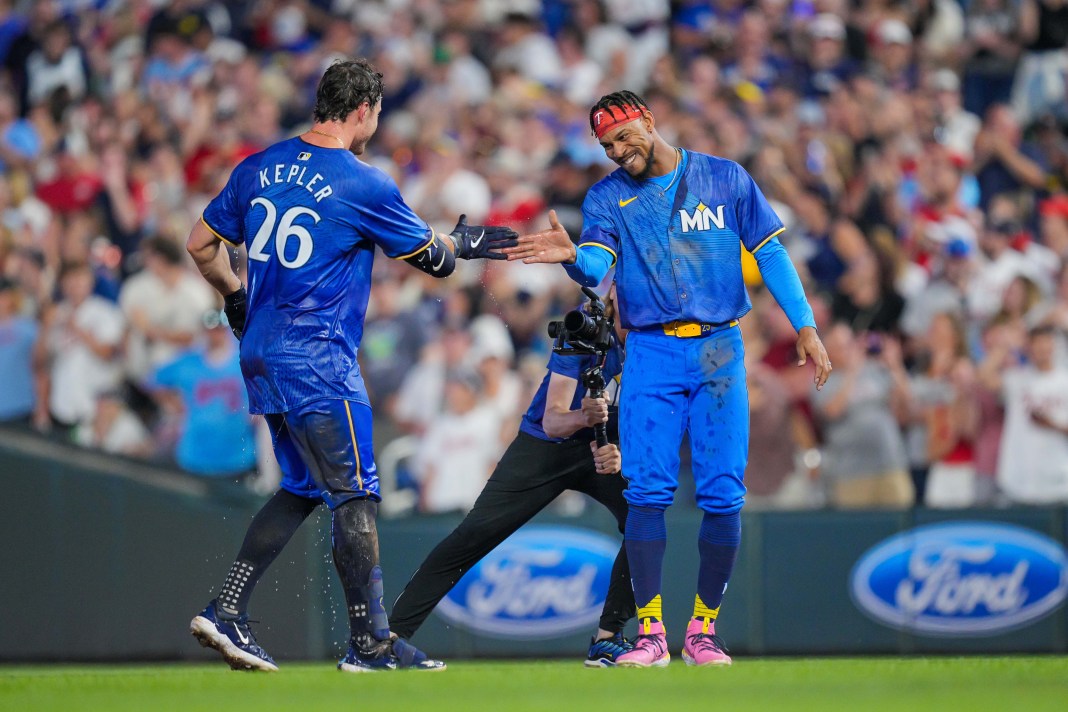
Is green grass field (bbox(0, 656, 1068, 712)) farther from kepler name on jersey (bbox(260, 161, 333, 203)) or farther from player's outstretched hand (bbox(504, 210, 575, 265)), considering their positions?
kepler name on jersey (bbox(260, 161, 333, 203))

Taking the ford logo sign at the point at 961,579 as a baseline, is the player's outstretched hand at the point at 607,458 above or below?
above

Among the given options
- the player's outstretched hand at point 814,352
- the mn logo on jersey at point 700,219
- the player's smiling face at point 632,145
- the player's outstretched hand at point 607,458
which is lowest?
the player's outstretched hand at point 607,458

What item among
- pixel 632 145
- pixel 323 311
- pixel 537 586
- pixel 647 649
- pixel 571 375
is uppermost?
pixel 632 145

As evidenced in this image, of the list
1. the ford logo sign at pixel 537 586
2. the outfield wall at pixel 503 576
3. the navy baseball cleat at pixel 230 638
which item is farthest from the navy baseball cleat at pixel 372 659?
the ford logo sign at pixel 537 586

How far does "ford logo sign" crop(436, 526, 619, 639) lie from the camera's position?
10984 millimetres

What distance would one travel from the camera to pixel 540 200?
13.7m

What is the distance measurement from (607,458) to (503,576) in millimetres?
3624

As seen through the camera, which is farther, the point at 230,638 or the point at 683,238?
the point at 683,238

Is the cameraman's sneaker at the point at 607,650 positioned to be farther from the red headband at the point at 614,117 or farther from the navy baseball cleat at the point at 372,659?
the red headband at the point at 614,117

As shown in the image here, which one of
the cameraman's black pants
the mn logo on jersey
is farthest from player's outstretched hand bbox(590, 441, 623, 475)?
the mn logo on jersey

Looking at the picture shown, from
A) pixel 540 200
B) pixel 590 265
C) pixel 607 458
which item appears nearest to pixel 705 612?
pixel 607 458

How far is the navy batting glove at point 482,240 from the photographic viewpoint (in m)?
6.95

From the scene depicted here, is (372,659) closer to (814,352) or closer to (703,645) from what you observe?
(703,645)

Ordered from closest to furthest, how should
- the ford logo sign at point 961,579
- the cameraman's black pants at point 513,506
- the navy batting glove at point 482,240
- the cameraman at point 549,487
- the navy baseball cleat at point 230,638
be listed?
the navy baseball cleat at point 230,638 < the navy batting glove at point 482,240 < the cameraman at point 549,487 < the cameraman's black pants at point 513,506 < the ford logo sign at point 961,579
